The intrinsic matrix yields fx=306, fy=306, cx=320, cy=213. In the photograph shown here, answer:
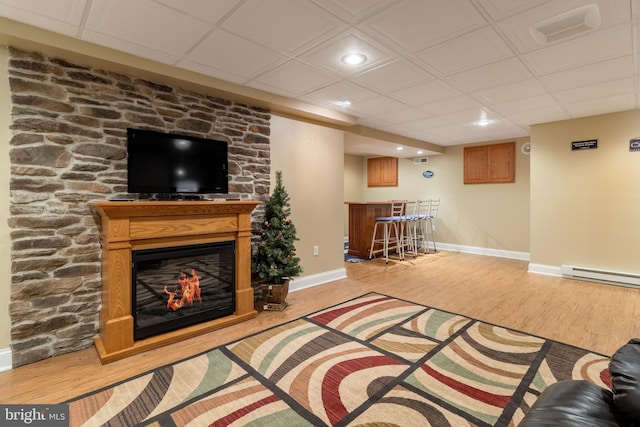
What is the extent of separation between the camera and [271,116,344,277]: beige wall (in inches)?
158

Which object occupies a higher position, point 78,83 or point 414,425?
point 78,83

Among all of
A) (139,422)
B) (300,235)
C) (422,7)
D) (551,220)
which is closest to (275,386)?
(139,422)

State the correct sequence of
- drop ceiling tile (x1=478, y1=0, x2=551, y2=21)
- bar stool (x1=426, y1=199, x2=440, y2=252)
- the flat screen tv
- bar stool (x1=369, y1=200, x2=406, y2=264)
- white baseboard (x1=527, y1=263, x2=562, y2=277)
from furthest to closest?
1. bar stool (x1=426, y1=199, x2=440, y2=252)
2. bar stool (x1=369, y1=200, x2=406, y2=264)
3. white baseboard (x1=527, y1=263, x2=562, y2=277)
4. the flat screen tv
5. drop ceiling tile (x1=478, y1=0, x2=551, y2=21)

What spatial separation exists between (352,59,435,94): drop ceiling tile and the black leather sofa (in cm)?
248

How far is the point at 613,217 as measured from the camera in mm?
4332

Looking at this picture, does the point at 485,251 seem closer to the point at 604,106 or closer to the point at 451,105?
the point at 604,106

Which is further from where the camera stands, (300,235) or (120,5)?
(300,235)

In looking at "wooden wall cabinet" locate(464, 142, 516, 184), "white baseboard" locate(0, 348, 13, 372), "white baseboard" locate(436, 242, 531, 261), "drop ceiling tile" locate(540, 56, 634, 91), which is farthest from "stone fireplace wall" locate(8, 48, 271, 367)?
"white baseboard" locate(436, 242, 531, 261)

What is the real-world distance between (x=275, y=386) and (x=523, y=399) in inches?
61.2

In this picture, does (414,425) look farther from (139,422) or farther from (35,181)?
(35,181)

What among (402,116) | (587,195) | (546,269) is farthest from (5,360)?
(587,195)

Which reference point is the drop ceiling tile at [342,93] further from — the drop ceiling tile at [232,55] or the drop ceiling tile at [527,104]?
the drop ceiling tile at [527,104]

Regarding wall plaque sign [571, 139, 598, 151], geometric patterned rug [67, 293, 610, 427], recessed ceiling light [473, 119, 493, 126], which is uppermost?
recessed ceiling light [473, 119, 493, 126]

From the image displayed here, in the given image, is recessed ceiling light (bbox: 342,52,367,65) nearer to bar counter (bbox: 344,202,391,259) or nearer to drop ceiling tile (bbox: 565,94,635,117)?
drop ceiling tile (bbox: 565,94,635,117)
